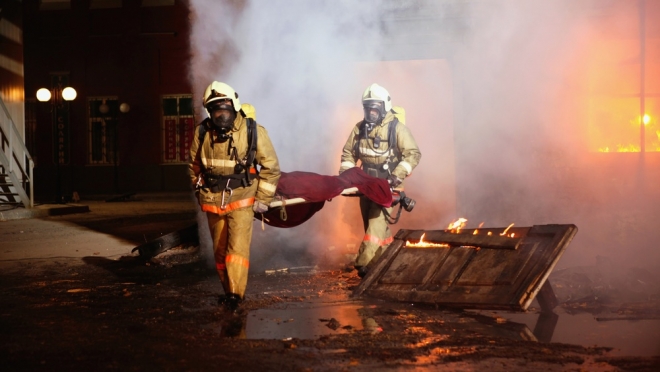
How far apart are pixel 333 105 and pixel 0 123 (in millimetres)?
9173

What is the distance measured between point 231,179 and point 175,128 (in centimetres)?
2285

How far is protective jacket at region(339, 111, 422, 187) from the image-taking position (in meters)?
7.69

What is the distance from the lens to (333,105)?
10672 millimetres

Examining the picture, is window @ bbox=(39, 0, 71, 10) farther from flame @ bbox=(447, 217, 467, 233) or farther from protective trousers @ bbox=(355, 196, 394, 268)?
flame @ bbox=(447, 217, 467, 233)

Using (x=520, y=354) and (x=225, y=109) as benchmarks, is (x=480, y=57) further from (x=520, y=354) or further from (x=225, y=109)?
(x=520, y=354)

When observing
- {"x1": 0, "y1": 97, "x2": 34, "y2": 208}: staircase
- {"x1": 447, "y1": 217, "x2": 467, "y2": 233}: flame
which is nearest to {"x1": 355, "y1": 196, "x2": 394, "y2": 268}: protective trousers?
{"x1": 447, "y1": 217, "x2": 467, "y2": 233}: flame

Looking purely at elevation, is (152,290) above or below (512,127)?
below

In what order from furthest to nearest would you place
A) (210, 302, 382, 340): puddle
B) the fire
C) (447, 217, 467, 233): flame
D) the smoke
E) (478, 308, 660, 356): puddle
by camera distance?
the smoke < (447, 217, 467, 233): flame < the fire < (210, 302, 382, 340): puddle < (478, 308, 660, 356): puddle

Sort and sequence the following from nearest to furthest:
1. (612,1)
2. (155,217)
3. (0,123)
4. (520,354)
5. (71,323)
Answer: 1. (520,354)
2. (71,323)
3. (612,1)
4. (155,217)
5. (0,123)

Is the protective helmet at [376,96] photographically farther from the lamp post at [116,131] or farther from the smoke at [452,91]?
→ the lamp post at [116,131]

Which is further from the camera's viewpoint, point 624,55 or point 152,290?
point 624,55

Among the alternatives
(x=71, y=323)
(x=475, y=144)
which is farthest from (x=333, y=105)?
(x=71, y=323)

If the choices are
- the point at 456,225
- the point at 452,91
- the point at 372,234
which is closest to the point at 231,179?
the point at 372,234

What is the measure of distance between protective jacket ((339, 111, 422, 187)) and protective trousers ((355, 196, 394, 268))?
0.42 m
